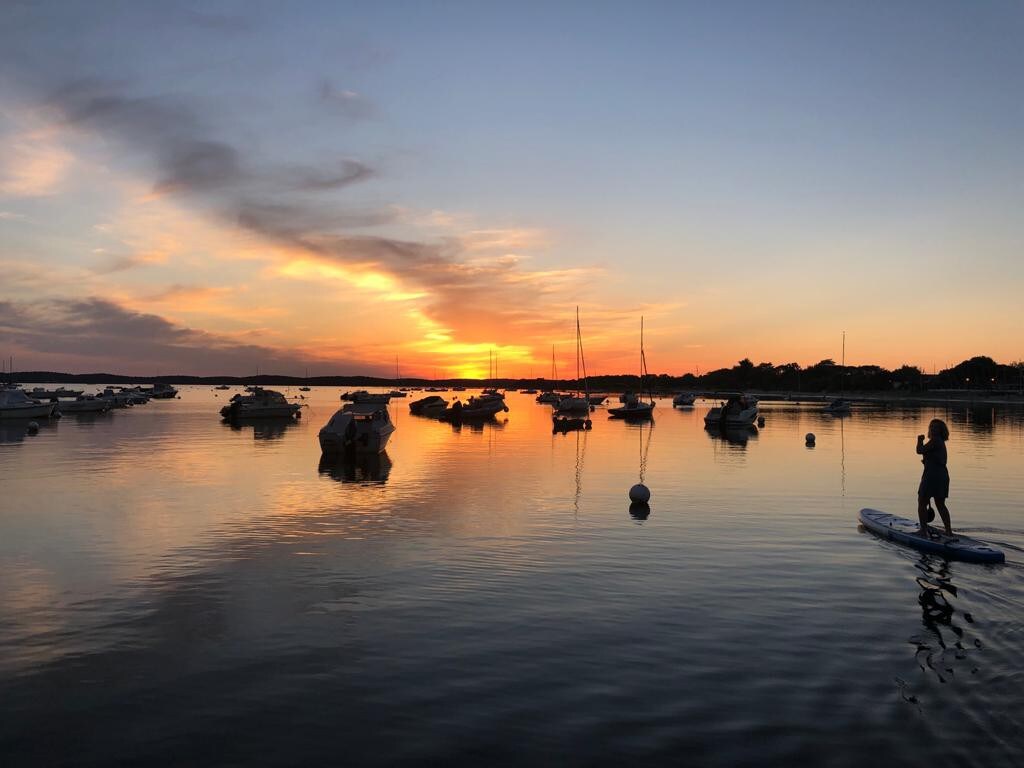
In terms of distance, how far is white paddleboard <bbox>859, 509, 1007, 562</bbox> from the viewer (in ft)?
56.2

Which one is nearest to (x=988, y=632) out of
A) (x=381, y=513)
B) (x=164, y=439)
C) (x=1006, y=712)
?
(x=1006, y=712)

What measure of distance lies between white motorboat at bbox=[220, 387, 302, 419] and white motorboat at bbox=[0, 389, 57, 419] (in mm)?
19606

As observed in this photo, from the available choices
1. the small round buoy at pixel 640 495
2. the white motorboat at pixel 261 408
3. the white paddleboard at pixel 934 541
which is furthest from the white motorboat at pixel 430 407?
the white paddleboard at pixel 934 541

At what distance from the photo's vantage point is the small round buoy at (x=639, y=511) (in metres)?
24.3

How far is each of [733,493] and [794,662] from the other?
19.9 m

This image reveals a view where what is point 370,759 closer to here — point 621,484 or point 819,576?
point 819,576

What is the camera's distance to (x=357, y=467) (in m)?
39.8

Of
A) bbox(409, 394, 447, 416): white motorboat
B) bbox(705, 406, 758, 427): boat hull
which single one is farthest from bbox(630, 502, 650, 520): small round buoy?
bbox(409, 394, 447, 416): white motorboat

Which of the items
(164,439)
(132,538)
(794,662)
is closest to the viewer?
(794,662)

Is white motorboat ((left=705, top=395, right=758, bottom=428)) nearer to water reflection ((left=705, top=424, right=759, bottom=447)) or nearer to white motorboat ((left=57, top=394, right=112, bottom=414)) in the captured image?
water reflection ((left=705, top=424, right=759, bottom=447))

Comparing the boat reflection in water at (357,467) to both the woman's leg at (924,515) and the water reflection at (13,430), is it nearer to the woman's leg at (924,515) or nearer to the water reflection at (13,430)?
the woman's leg at (924,515)

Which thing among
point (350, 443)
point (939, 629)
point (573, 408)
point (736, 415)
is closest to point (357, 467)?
point (350, 443)

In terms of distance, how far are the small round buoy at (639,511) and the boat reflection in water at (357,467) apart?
13.0m

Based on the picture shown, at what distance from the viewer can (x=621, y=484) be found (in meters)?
33.1
